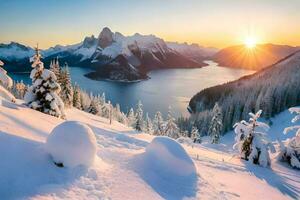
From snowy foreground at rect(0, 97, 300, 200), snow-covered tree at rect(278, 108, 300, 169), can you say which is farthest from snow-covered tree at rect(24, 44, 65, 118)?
snow-covered tree at rect(278, 108, 300, 169)

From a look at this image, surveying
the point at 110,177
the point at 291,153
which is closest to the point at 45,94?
the point at 110,177

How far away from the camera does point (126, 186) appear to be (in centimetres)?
1139

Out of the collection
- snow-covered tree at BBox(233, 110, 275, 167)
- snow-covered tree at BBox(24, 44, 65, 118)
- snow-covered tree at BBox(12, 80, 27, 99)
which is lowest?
snow-covered tree at BBox(12, 80, 27, 99)

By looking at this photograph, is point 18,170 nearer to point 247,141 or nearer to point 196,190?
point 196,190

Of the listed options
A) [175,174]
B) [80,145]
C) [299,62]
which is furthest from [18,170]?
[299,62]

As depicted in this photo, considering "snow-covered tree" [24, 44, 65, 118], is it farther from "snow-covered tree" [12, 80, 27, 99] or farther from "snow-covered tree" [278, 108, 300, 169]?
"snow-covered tree" [12, 80, 27, 99]

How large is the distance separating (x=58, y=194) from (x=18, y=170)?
5.75 ft

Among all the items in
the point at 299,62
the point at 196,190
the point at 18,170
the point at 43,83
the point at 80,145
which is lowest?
the point at 196,190

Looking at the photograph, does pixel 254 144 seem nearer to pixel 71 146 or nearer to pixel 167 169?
pixel 167 169

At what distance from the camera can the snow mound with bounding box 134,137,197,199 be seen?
12.5m

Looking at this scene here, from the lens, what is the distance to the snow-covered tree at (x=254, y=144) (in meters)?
24.7

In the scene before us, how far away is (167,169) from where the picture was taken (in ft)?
46.1

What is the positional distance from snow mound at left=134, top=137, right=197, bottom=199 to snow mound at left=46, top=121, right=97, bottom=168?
2807 mm

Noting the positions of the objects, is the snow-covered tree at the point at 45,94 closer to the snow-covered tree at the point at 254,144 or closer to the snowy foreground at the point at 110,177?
the snowy foreground at the point at 110,177
